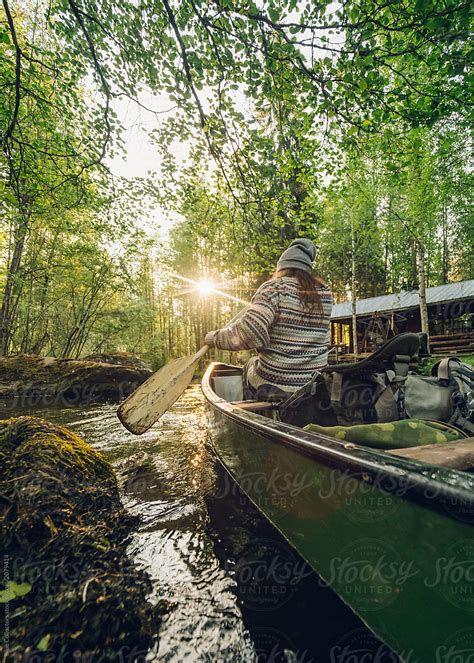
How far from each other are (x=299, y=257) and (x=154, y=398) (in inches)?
85.8

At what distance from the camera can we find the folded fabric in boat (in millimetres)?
1248

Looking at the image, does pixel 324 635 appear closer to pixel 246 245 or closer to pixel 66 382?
pixel 246 245

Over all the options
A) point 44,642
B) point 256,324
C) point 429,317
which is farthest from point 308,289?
point 429,317

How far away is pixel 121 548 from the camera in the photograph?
1669mm

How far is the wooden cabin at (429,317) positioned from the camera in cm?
1429

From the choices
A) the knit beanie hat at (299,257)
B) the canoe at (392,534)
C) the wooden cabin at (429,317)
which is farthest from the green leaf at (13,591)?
the wooden cabin at (429,317)

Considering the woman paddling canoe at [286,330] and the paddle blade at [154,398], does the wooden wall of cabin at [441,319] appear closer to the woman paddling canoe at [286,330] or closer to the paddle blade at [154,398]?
the paddle blade at [154,398]

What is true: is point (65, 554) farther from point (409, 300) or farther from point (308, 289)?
point (409, 300)

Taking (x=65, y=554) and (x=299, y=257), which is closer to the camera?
(x=65, y=554)

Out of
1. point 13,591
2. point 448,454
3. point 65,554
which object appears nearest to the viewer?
point 448,454

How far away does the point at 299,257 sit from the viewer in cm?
269

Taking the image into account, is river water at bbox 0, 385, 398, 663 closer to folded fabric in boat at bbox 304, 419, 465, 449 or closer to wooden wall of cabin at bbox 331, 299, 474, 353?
folded fabric in boat at bbox 304, 419, 465, 449

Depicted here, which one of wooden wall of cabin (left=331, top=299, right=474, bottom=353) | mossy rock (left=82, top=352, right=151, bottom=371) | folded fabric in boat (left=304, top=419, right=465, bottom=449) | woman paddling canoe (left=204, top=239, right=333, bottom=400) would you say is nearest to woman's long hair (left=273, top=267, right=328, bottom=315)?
woman paddling canoe (left=204, top=239, right=333, bottom=400)

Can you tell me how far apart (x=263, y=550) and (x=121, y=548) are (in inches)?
33.8
